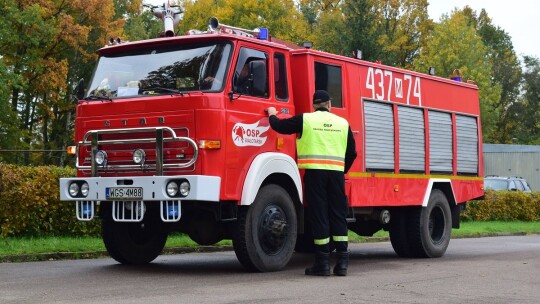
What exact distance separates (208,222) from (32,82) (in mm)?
33063

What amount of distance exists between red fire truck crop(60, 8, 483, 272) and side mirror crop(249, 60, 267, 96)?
0.02 metres

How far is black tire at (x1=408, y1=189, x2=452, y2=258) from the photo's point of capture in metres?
14.5

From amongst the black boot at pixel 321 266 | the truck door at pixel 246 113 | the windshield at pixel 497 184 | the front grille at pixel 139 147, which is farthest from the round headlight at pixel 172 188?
the windshield at pixel 497 184

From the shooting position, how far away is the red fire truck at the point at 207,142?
10789 mm

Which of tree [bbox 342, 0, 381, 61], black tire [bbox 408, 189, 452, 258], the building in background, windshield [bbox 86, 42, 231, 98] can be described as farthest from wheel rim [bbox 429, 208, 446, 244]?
the building in background

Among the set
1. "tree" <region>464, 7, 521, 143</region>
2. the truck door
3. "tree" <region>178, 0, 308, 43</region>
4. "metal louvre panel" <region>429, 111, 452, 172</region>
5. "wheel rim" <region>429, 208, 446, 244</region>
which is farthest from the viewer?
"tree" <region>464, 7, 521, 143</region>

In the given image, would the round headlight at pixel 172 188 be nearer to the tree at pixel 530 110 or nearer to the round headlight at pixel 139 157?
the round headlight at pixel 139 157

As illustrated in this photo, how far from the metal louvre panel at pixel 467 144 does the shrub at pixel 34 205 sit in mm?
6512

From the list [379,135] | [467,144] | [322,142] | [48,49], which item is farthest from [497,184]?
[322,142]

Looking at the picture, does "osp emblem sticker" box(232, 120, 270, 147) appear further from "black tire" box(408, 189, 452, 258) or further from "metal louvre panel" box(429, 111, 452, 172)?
"metal louvre panel" box(429, 111, 452, 172)

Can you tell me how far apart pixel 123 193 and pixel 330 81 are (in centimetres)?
340

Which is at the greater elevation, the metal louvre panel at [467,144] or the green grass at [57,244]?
the metal louvre panel at [467,144]

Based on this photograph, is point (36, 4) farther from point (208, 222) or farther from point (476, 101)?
point (208, 222)

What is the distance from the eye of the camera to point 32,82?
42.9 meters
